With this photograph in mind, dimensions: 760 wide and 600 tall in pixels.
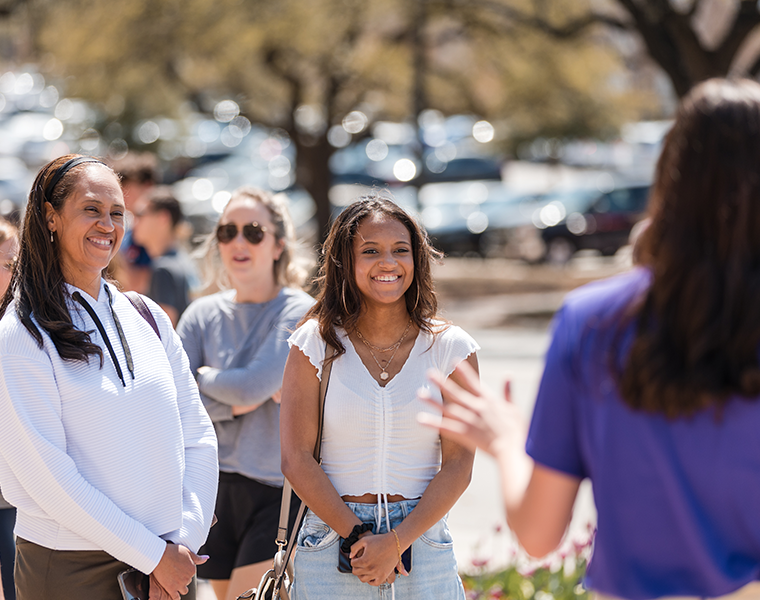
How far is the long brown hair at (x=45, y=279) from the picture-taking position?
97.2 inches

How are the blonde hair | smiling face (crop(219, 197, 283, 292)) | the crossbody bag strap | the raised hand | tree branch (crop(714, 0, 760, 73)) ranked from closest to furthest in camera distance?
the raised hand
the crossbody bag strap
smiling face (crop(219, 197, 283, 292))
the blonde hair
tree branch (crop(714, 0, 760, 73))

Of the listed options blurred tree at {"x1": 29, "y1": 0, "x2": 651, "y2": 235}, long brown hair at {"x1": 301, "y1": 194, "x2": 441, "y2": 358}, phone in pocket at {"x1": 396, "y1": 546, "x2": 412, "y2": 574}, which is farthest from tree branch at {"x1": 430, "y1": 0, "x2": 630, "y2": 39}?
phone in pocket at {"x1": 396, "y1": 546, "x2": 412, "y2": 574}

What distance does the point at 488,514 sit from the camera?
20.4ft

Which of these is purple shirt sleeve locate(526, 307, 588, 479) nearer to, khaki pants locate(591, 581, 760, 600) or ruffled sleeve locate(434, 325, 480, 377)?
khaki pants locate(591, 581, 760, 600)

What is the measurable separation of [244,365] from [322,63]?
45.3ft

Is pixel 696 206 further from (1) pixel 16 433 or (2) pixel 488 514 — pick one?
(2) pixel 488 514

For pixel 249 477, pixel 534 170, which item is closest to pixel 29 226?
pixel 249 477

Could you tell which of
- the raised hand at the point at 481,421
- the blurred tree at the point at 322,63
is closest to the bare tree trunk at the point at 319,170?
the blurred tree at the point at 322,63

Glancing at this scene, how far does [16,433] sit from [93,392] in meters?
0.23

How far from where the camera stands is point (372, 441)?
2.77 m

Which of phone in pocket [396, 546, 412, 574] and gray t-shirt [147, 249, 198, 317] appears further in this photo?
gray t-shirt [147, 249, 198, 317]

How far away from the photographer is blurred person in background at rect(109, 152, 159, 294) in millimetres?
5719

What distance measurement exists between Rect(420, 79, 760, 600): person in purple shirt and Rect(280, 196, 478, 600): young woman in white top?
119 centimetres

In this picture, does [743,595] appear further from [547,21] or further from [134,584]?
[547,21]
